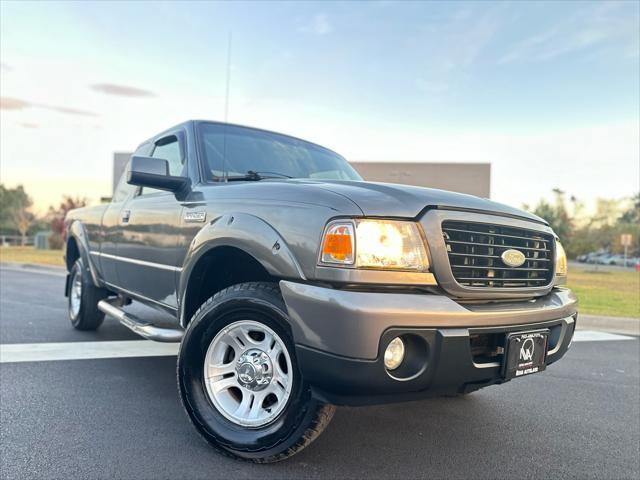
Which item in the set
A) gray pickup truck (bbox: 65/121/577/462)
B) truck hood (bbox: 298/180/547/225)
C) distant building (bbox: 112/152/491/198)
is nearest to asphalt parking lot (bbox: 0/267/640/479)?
gray pickup truck (bbox: 65/121/577/462)

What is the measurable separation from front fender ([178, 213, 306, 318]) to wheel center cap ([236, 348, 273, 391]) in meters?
0.47

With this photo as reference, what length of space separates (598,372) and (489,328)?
11.1 feet

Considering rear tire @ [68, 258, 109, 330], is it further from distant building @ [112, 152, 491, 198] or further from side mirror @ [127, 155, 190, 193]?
distant building @ [112, 152, 491, 198]

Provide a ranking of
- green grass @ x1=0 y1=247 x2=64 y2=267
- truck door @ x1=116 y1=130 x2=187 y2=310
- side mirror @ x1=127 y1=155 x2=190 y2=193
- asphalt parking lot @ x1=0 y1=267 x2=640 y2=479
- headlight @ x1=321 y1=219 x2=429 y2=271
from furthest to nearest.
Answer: green grass @ x1=0 y1=247 x2=64 y2=267
truck door @ x1=116 y1=130 x2=187 y2=310
side mirror @ x1=127 y1=155 x2=190 y2=193
asphalt parking lot @ x1=0 y1=267 x2=640 y2=479
headlight @ x1=321 y1=219 x2=429 y2=271

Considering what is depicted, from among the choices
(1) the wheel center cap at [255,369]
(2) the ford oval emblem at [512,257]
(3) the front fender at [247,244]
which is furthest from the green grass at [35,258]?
(2) the ford oval emblem at [512,257]

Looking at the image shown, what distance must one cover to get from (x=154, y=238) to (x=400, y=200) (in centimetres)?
211

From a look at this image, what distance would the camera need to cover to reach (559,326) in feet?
9.25

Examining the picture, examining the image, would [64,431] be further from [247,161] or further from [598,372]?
[598,372]

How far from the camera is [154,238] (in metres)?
3.75

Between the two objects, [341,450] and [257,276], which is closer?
[341,450]

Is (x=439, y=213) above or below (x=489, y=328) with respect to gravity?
above

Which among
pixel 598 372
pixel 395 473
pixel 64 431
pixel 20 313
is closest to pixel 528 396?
pixel 598 372

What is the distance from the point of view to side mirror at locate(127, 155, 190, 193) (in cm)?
331

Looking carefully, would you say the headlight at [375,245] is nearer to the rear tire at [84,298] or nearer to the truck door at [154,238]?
the truck door at [154,238]
